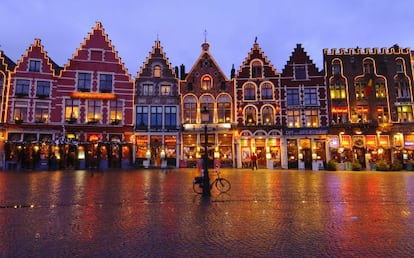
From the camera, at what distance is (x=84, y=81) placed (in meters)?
→ 35.2

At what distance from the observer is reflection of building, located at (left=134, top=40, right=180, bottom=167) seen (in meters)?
35.4

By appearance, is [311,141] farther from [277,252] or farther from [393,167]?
[277,252]

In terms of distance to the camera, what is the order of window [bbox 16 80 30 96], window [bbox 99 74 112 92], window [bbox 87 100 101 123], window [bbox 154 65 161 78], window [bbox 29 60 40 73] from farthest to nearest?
window [bbox 154 65 161 78]
window [bbox 99 74 112 92]
window [bbox 87 100 101 123]
window [bbox 29 60 40 73]
window [bbox 16 80 30 96]

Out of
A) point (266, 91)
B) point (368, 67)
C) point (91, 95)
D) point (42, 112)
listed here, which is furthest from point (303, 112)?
point (42, 112)

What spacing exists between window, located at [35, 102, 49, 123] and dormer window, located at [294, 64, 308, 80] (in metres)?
29.6

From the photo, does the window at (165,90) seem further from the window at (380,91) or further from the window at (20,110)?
the window at (380,91)

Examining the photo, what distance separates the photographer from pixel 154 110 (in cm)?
3622

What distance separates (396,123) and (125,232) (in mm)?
36942

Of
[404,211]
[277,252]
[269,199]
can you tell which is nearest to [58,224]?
Result: [277,252]

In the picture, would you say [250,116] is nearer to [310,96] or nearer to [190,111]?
[190,111]

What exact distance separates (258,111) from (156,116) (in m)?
12.4

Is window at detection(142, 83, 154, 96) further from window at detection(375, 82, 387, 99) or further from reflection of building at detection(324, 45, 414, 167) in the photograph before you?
window at detection(375, 82, 387, 99)

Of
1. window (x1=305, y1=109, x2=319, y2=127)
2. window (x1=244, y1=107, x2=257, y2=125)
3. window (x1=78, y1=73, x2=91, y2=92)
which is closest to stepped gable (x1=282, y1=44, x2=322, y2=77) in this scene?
window (x1=305, y1=109, x2=319, y2=127)

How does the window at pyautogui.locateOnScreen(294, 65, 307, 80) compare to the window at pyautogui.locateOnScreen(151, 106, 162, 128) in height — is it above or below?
above
